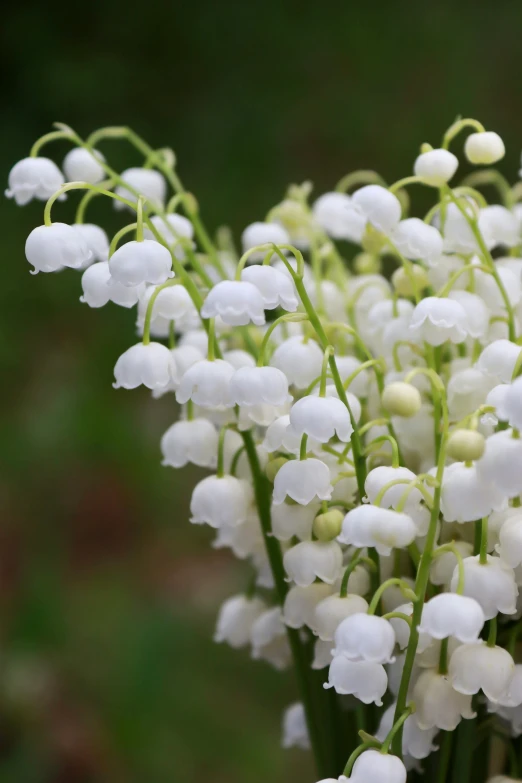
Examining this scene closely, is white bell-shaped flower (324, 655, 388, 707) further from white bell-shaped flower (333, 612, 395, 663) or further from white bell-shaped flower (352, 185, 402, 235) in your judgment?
white bell-shaped flower (352, 185, 402, 235)

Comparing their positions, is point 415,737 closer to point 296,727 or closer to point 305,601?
point 305,601

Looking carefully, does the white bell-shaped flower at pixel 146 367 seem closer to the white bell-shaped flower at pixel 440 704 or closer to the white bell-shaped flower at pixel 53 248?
the white bell-shaped flower at pixel 53 248

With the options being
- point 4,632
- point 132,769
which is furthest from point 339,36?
point 132,769

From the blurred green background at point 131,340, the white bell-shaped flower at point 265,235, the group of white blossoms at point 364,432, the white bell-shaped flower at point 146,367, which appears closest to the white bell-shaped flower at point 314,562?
the group of white blossoms at point 364,432

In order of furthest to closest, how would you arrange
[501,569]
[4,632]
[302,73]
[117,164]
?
[302,73]
[117,164]
[4,632]
[501,569]

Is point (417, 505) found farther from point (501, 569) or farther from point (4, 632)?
point (4, 632)

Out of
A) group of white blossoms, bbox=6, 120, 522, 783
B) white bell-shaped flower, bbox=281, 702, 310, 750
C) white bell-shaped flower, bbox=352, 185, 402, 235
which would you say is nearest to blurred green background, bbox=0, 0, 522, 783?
white bell-shaped flower, bbox=281, 702, 310, 750
